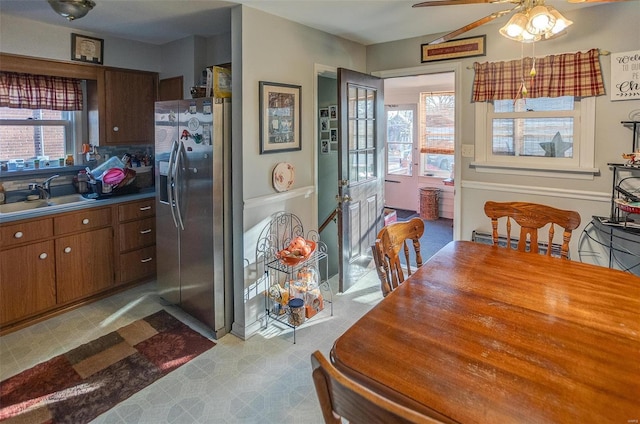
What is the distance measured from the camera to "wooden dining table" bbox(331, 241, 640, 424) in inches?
35.5

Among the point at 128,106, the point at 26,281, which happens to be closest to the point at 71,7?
the point at 128,106

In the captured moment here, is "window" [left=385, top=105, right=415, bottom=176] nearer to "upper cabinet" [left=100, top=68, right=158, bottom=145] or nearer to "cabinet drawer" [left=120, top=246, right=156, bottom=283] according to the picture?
"upper cabinet" [left=100, top=68, right=158, bottom=145]

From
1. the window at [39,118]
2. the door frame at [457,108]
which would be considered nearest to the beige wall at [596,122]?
the door frame at [457,108]

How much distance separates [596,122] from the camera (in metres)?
2.80

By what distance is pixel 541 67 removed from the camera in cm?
293

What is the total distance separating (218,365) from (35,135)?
2636 millimetres

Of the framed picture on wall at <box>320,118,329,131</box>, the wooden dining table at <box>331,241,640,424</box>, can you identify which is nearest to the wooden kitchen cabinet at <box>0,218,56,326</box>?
the framed picture on wall at <box>320,118,329,131</box>

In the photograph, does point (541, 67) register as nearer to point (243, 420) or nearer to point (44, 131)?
point (243, 420)

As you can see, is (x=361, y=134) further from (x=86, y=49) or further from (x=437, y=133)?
(x=437, y=133)

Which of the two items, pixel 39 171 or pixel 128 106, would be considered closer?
pixel 39 171

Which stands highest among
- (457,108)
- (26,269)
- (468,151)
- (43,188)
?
(457,108)

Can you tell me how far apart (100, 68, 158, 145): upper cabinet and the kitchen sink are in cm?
59

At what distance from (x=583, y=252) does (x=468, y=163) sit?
1120mm

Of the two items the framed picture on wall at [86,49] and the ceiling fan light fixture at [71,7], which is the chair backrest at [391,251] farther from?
the framed picture on wall at [86,49]
